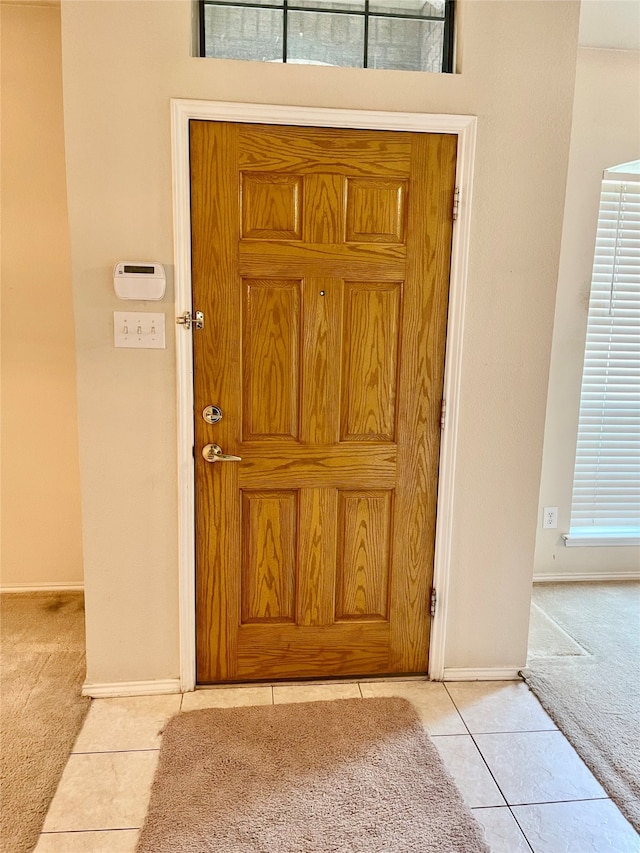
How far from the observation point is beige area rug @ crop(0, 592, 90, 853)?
1.79 metres

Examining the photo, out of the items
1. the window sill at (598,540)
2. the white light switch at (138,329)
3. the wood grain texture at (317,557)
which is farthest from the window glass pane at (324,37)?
the window sill at (598,540)

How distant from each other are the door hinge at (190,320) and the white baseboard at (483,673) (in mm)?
1639

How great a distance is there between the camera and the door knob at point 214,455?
88.2 inches

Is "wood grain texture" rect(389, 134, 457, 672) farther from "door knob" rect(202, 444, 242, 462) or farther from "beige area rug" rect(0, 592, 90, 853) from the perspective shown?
"beige area rug" rect(0, 592, 90, 853)

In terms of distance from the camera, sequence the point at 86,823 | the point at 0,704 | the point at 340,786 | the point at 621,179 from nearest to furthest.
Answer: the point at 86,823
the point at 340,786
the point at 0,704
the point at 621,179

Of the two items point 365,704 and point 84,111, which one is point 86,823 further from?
point 84,111

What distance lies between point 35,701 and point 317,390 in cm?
153

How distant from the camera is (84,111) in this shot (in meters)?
2.03

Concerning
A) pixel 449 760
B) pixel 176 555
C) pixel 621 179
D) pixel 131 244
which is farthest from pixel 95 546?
pixel 621 179

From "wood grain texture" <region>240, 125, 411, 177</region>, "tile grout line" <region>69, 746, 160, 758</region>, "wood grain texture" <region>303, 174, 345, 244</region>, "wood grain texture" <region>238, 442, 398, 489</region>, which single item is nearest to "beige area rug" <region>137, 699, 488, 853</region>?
"tile grout line" <region>69, 746, 160, 758</region>

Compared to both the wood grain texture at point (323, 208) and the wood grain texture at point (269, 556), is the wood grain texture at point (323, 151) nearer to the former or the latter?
the wood grain texture at point (323, 208)

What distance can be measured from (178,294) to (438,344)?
950 millimetres

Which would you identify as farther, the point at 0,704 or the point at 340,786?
the point at 0,704

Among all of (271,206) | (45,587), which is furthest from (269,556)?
(45,587)
